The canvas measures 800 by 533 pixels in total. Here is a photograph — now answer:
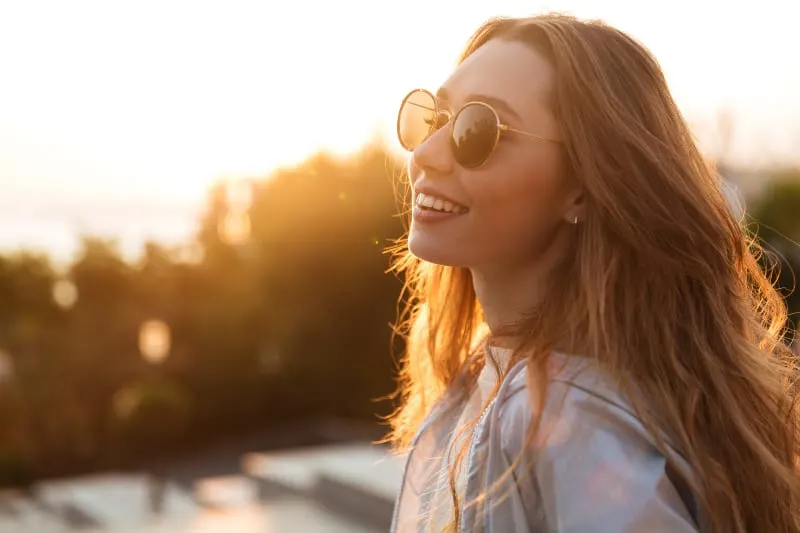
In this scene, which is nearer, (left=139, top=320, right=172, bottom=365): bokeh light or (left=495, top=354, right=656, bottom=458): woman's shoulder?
(left=495, top=354, right=656, bottom=458): woman's shoulder

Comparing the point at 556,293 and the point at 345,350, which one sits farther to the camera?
the point at 345,350

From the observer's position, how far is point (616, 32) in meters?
1.57

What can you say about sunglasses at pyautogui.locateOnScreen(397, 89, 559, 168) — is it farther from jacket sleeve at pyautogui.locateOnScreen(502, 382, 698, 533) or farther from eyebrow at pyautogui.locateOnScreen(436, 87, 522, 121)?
jacket sleeve at pyautogui.locateOnScreen(502, 382, 698, 533)

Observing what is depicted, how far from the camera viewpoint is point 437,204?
1589 mm

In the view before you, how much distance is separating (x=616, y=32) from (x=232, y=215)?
24.9 m

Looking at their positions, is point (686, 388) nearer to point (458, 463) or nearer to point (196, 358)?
point (458, 463)

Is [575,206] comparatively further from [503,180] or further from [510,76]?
[510,76]

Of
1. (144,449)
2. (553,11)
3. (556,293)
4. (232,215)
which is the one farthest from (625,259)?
(232,215)

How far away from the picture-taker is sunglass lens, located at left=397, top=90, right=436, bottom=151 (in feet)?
5.58

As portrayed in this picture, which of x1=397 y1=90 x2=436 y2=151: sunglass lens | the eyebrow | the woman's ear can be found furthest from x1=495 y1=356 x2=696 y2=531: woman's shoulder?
x1=397 y1=90 x2=436 y2=151: sunglass lens

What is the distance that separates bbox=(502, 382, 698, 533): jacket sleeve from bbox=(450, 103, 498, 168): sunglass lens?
45 cm

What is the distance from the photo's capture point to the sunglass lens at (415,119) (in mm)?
1701

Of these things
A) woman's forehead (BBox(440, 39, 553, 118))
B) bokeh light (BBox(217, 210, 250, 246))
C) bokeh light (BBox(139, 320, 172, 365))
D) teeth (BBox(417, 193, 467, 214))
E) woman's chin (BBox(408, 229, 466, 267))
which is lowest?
bokeh light (BBox(139, 320, 172, 365))

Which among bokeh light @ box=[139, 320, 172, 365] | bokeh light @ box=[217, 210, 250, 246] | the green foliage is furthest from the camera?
bokeh light @ box=[217, 210, 250, 246]
